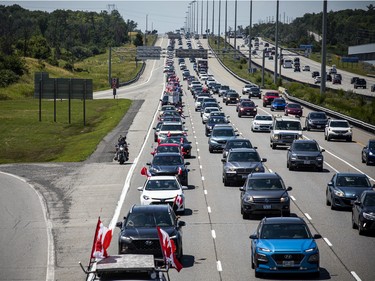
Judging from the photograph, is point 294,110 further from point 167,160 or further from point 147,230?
point 147,230

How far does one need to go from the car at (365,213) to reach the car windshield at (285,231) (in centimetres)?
483

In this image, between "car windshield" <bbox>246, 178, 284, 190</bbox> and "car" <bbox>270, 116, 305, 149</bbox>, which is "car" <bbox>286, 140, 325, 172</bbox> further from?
"car windshield" <bbox>246, 178, 284, 190</bbox>

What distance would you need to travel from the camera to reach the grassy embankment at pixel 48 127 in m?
63.7

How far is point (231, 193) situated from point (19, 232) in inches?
406

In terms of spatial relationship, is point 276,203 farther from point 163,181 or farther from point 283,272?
point 283,272

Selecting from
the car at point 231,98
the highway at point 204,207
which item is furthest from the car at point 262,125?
the car at point 231,98

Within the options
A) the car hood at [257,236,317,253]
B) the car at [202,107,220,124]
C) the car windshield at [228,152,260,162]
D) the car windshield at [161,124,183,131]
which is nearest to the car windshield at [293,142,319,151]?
the car windshield at [228,152,260,162]

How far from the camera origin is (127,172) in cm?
4450

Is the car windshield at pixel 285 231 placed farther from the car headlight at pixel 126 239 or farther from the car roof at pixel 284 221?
the car headlight at pixel 126 239

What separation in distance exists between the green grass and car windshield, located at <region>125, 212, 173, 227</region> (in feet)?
98.2

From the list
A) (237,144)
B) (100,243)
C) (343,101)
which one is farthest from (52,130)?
(100,243)

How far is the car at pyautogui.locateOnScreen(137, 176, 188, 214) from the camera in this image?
29875mm

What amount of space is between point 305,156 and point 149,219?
2100 cm

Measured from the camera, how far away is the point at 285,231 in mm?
21344
